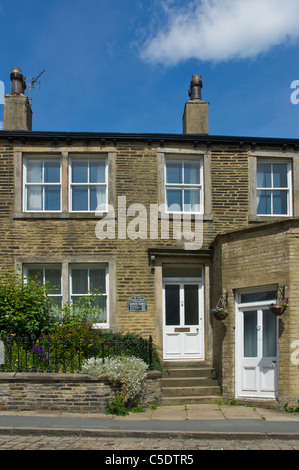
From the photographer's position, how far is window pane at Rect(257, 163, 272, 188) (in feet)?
46.5

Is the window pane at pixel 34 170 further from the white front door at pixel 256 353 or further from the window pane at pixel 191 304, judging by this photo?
the white front door at pixel 256 353

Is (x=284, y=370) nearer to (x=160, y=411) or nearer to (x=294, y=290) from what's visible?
(x=294, y=290)

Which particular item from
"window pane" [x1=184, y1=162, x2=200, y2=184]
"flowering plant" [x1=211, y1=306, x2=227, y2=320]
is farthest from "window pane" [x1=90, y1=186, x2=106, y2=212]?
"flowering plant" [x1=211, y1=306, x2=227, y2=320]

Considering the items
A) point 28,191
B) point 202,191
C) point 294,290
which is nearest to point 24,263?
point 28,191

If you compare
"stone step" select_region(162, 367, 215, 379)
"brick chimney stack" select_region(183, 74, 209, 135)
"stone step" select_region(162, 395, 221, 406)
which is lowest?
"stone step" select_region(162, 395, 221, 406)

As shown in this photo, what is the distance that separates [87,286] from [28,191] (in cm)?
323

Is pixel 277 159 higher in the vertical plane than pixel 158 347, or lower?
higher

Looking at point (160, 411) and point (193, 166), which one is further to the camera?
point (193, 166)

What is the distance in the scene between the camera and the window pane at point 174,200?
13.9 metres

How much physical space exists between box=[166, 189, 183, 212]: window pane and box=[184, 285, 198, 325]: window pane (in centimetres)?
228

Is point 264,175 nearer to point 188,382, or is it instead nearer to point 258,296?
point 258,296

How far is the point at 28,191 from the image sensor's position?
13844 mm

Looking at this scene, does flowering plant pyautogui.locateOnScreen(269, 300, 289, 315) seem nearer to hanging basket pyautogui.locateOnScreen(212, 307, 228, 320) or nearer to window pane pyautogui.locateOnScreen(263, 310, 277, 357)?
window pane pyautogui.locateOnScreen(263, 310, 277, 357)

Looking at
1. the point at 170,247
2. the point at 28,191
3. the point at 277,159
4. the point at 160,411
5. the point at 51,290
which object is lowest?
the point at 160,411
